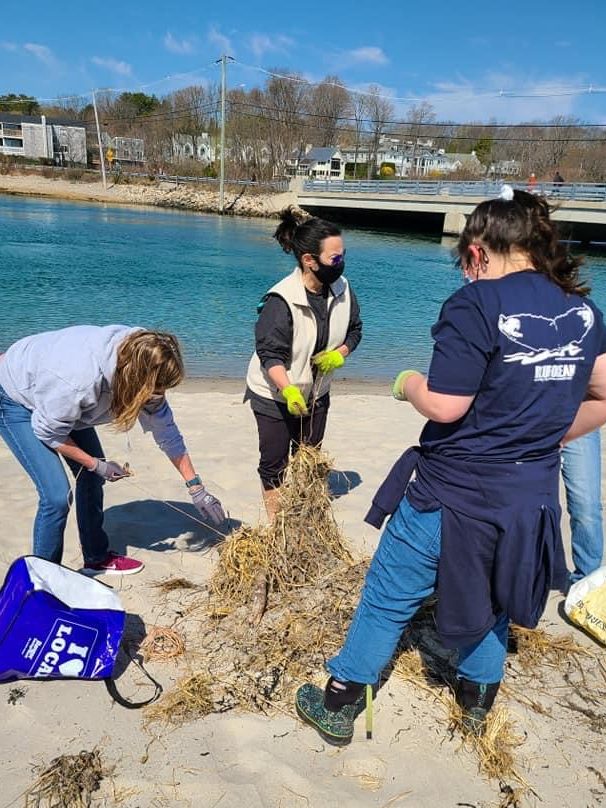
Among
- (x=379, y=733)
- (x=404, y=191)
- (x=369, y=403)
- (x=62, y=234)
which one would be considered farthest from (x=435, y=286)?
(x=404, y=191)

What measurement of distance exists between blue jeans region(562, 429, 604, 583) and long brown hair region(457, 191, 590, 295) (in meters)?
1.52

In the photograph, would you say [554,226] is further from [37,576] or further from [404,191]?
[404,191]

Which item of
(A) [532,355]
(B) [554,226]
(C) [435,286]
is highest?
(B) [554,226]

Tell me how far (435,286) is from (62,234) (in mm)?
18844

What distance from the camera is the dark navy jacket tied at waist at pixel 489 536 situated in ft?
5.97

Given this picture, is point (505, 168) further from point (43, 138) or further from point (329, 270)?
point (329, 270)

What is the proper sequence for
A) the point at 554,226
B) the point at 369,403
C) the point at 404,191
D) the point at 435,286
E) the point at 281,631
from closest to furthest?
1. the point at 554,226
2. the point at 281,631
3. the point at 369,403
4. the point at 435,286
5. the point at 404,191

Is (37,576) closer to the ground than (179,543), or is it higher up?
higher up

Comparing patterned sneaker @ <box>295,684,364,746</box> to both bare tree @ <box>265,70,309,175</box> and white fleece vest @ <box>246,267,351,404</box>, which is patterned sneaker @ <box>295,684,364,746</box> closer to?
white fleece vest @ <box>246,267,351,404</box>

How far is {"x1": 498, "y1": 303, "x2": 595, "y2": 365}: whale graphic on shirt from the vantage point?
1.67 m

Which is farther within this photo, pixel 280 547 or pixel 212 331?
pixel 212 331

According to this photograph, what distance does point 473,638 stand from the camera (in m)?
2.00

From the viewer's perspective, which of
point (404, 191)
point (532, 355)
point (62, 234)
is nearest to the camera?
point (532, 355)

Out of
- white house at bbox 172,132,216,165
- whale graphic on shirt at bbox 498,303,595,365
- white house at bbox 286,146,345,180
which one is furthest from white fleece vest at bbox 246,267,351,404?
white house at bbox 172,132,216,165
